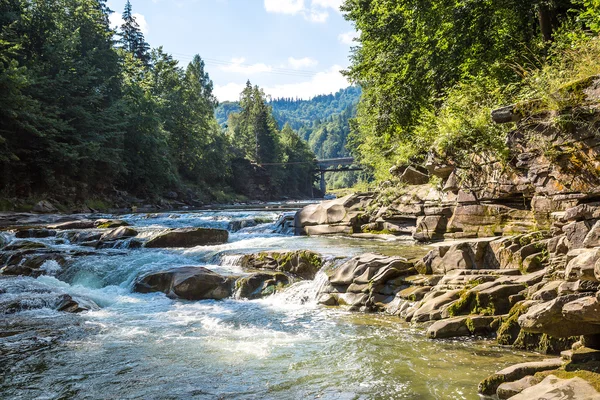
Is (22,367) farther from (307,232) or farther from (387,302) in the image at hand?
(307,232)

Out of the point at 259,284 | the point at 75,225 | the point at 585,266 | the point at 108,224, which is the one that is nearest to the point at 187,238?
the point at 108,224

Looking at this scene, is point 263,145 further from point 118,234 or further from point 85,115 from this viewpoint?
point 118,234

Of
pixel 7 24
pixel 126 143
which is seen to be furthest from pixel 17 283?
pixel 126 143

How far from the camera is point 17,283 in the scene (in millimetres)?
11242

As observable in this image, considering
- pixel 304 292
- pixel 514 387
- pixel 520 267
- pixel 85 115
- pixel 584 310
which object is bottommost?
pixel 304 292

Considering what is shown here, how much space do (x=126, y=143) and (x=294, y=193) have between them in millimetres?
44874

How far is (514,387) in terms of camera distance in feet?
14.5

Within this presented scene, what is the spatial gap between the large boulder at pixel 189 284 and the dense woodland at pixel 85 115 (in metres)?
20.6

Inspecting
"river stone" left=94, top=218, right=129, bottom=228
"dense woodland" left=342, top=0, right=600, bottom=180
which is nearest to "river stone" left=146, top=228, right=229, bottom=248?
"river stone" left=94, top=218, right=129, bottom=228

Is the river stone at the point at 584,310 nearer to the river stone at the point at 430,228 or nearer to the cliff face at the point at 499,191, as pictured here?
the cliff face at the point at 499,191

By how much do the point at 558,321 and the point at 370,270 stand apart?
191 inches

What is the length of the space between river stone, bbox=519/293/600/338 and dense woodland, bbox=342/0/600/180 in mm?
4112

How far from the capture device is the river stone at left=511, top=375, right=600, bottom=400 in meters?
3.86

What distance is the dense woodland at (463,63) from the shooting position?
1016 cm
